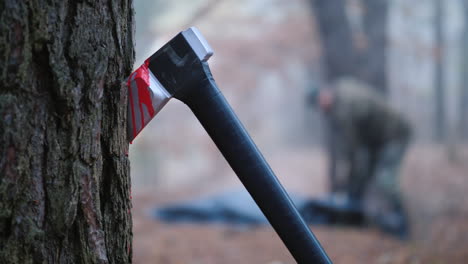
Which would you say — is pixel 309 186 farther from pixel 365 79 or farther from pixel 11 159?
pixel 11 159

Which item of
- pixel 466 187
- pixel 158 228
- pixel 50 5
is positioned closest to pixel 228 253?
pixel 158 228

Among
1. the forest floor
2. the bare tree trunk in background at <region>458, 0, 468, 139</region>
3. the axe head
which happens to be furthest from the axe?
the bare tree trunk in background at <region>458, 0, 468, 139</region>

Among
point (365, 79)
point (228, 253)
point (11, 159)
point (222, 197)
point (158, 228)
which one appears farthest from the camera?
point (365, 79)

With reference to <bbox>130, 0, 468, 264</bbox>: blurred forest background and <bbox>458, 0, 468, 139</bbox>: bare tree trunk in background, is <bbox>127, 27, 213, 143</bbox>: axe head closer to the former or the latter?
<bbox>130, 0, 468, 264</bbox>: blurred forest background

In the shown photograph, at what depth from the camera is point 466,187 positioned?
6.73m

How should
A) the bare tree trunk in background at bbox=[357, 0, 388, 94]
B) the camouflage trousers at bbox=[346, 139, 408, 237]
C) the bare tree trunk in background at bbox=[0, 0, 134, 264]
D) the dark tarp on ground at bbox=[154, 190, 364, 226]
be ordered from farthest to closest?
the bare tree trunk in background at bbox=[357, 0, 388, 94] → the dark tarp on ground at bbox=[154, 190, 364, 226] → the camouflage trousers at bbox=[346, 139, 408, 237] → the bare tree trunk in background at bbox=[0, 0, 134, 264]

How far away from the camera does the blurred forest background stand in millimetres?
4102

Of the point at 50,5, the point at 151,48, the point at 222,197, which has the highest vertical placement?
the point at 151,48

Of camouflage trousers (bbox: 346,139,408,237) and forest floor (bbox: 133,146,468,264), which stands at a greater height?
camouflage trousers (bbox: 346,139,408,237)

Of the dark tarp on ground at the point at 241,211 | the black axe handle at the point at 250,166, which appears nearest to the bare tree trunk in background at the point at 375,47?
the dark tarp on ground at the point at 241,211

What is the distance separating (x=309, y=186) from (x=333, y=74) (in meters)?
3.48

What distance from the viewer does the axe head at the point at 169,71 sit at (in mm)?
878

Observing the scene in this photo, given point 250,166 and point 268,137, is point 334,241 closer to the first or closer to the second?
point 250,166

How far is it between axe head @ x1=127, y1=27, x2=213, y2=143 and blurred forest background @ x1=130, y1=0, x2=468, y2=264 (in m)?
2.90
